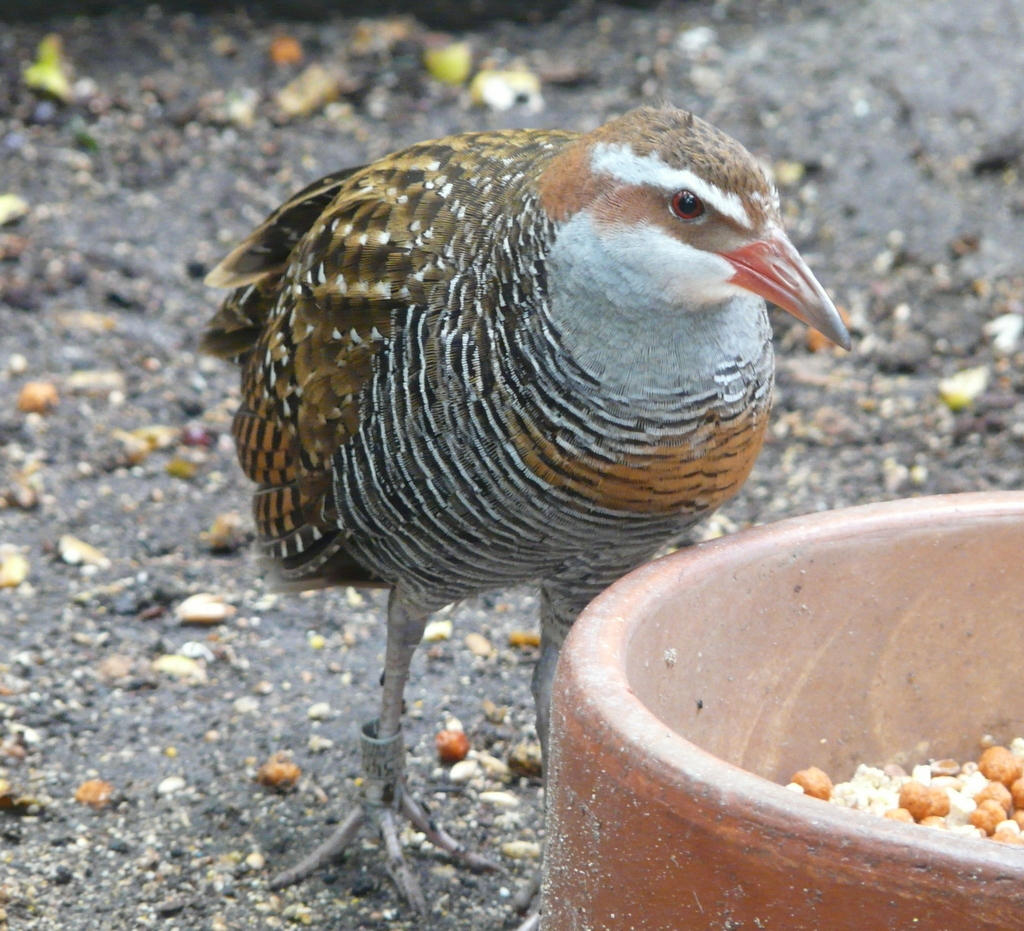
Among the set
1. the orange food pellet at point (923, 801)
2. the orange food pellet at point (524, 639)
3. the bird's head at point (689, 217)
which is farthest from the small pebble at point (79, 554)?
the orange food pellet at point (923, 801)

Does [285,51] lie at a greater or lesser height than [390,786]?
greater

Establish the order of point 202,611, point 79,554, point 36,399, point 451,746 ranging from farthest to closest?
1. point 36,399
2. point 79,554
3. point 202,611
4. point 451,746

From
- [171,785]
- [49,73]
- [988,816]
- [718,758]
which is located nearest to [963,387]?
[988,816]

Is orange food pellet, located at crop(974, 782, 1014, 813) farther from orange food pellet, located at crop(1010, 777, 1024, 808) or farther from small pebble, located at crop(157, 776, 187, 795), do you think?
small pebble, located at crop(157, 776, 187, 795)

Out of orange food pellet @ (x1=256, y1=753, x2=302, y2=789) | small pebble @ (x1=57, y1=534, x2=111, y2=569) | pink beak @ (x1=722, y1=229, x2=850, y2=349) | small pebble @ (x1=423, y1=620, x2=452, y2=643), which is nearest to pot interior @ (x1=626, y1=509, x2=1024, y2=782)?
pink beak @ (x1=722, y1=229, x2=850, y2=349)

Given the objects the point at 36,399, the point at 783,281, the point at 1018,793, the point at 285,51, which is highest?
the point at 783,281

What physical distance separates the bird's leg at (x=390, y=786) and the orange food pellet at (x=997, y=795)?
1.29 metres

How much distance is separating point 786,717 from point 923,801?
27cm

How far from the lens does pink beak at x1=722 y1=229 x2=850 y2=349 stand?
8.21 feet

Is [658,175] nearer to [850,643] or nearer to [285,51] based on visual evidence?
[850,643]

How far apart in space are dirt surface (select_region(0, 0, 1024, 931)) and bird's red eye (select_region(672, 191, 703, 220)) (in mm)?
1689

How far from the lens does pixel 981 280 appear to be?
5789 millimetres

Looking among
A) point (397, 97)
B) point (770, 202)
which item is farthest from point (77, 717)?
point (397, 97)

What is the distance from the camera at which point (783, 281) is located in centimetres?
250
